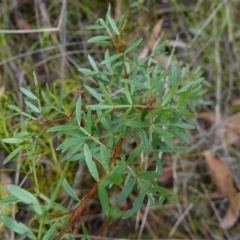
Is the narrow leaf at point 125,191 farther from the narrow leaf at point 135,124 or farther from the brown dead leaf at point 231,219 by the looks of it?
the brown dead leaf at point 231,219

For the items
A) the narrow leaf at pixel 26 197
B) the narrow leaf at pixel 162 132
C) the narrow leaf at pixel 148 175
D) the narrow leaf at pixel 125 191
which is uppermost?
the narrow leaf at pixel 26 197

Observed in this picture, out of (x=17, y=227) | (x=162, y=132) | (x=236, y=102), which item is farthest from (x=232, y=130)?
(x=17, y=227)

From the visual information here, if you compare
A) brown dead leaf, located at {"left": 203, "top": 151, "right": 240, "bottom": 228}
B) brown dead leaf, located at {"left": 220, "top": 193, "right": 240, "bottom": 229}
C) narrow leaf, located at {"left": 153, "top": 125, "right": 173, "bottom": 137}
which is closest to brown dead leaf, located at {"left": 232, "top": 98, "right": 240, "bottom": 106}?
brown dead leaf, located at {"left": 203, "top": 151, "right": 240, "bottom": 228}

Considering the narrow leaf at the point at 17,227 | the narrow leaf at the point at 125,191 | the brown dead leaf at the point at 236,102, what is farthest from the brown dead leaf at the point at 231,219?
the narrow leaf at the point at 17,227

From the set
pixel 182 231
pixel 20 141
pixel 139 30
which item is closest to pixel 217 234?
pixel 182 231

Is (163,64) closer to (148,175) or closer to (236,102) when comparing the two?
(236,102)

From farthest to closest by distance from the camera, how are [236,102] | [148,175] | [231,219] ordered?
1. [236,102]
2. [231,219]
3. [148,175]
